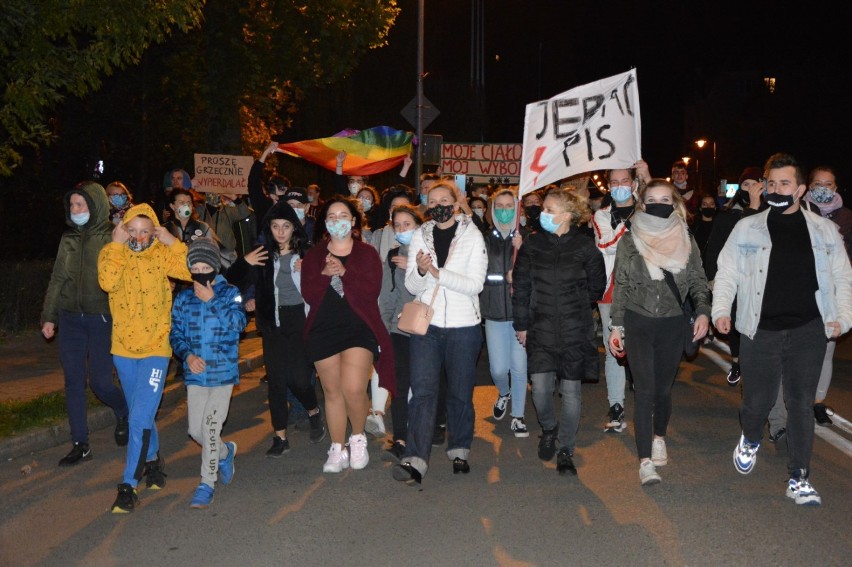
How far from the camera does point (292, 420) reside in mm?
8992

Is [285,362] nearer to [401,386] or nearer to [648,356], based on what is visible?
[401,386]

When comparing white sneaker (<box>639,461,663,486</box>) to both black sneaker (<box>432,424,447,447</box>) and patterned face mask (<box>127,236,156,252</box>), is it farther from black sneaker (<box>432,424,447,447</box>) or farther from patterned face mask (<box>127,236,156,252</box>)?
patterned face mask (<box>127,236,156,252</box>)

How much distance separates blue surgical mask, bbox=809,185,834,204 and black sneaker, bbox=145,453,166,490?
6248 millimetres

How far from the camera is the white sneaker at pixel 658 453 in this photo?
7309mm

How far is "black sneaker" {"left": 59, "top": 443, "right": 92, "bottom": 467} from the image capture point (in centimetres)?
764

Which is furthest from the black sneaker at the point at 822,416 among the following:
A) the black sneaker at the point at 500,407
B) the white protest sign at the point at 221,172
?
the white protest sign at the point at 221,172

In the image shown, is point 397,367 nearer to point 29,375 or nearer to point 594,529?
point 594,529

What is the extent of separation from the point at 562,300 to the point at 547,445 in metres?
1.18

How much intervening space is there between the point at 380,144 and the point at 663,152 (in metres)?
73.5

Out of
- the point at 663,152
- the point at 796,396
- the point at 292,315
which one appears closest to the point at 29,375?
the point at 292,315

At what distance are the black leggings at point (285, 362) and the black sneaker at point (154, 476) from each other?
122 cm

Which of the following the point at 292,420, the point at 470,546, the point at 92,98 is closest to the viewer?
the point at 470,546

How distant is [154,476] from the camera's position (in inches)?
273

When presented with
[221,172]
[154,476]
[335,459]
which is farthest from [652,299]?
[221,172]
